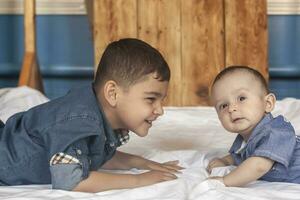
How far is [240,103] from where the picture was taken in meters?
1.16

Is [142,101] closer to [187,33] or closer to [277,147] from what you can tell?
[277,147]

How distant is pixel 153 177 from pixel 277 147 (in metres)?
0.23

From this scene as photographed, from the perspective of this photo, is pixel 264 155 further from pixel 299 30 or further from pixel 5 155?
pixel 299 30

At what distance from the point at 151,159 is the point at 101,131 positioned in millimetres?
281

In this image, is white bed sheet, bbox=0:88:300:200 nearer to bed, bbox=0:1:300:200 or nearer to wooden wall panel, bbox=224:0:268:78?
bed, bbox=0:1:300:200

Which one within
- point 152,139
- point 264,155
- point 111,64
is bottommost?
point 152,139

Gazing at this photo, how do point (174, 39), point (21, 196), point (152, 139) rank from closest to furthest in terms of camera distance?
point (21, 196), point (152, 139), point (174, 39)

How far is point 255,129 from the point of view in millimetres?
1155

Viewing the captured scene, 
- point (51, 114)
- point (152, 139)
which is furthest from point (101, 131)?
point (152, 139)

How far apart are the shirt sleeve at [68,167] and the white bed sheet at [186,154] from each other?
0.02 meters

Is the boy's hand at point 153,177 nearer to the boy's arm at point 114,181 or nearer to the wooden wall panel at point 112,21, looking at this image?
the boy's arm at point 114,181

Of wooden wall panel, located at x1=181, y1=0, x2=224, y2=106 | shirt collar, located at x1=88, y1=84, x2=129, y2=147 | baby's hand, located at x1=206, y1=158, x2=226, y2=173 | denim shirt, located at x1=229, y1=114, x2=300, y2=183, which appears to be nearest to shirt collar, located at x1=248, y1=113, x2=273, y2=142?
denim shirt, located at x1=229, y1=114, x2=300, y2=183

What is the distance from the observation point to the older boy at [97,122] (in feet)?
3.57

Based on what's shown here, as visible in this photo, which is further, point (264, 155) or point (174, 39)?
point (174, 39)
